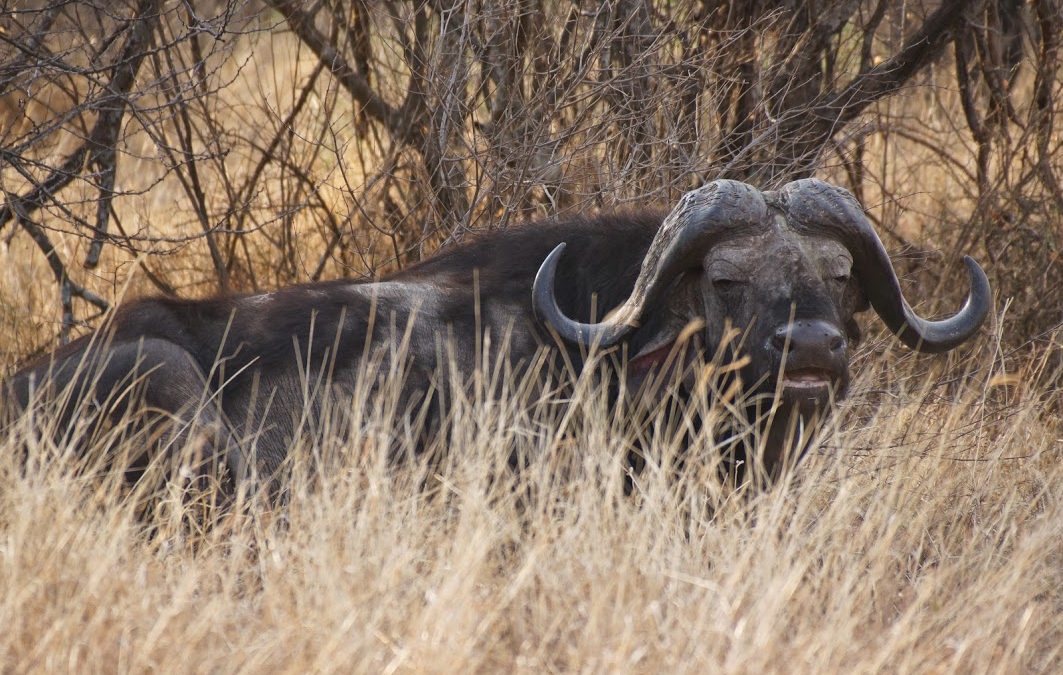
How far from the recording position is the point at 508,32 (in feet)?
21.5

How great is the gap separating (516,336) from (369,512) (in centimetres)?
153

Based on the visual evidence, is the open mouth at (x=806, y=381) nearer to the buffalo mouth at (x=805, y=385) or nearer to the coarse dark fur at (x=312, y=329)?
the buffalo mouth at (x=805, y=385)

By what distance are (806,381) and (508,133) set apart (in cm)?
245

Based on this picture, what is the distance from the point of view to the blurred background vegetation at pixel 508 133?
621 centimetres

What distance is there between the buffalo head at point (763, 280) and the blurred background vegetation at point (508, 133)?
1320 mm

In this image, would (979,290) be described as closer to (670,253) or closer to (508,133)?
(670,253)

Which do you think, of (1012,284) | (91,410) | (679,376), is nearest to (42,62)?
(91,410)

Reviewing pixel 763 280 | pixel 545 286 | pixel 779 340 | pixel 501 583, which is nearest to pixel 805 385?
pixel 779 340

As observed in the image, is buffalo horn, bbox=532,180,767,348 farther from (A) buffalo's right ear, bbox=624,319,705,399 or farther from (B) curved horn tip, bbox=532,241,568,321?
(A) buffalo's right ear, bbox=624,319,705,399

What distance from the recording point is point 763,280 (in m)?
4.63

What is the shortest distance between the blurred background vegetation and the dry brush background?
0.03 meters

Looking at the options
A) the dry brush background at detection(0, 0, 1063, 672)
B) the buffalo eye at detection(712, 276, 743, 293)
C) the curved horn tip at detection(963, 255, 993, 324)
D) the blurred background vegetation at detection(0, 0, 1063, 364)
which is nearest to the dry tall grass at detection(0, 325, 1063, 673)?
the dry brush background at detection(0, 0, 1063, 672)

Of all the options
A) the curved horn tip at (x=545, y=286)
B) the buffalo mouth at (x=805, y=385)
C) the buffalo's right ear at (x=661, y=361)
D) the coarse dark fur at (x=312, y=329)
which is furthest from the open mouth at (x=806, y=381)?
the curved horn tip at (x=545, y=286)

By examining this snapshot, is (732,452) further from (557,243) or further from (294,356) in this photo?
(294,356)
